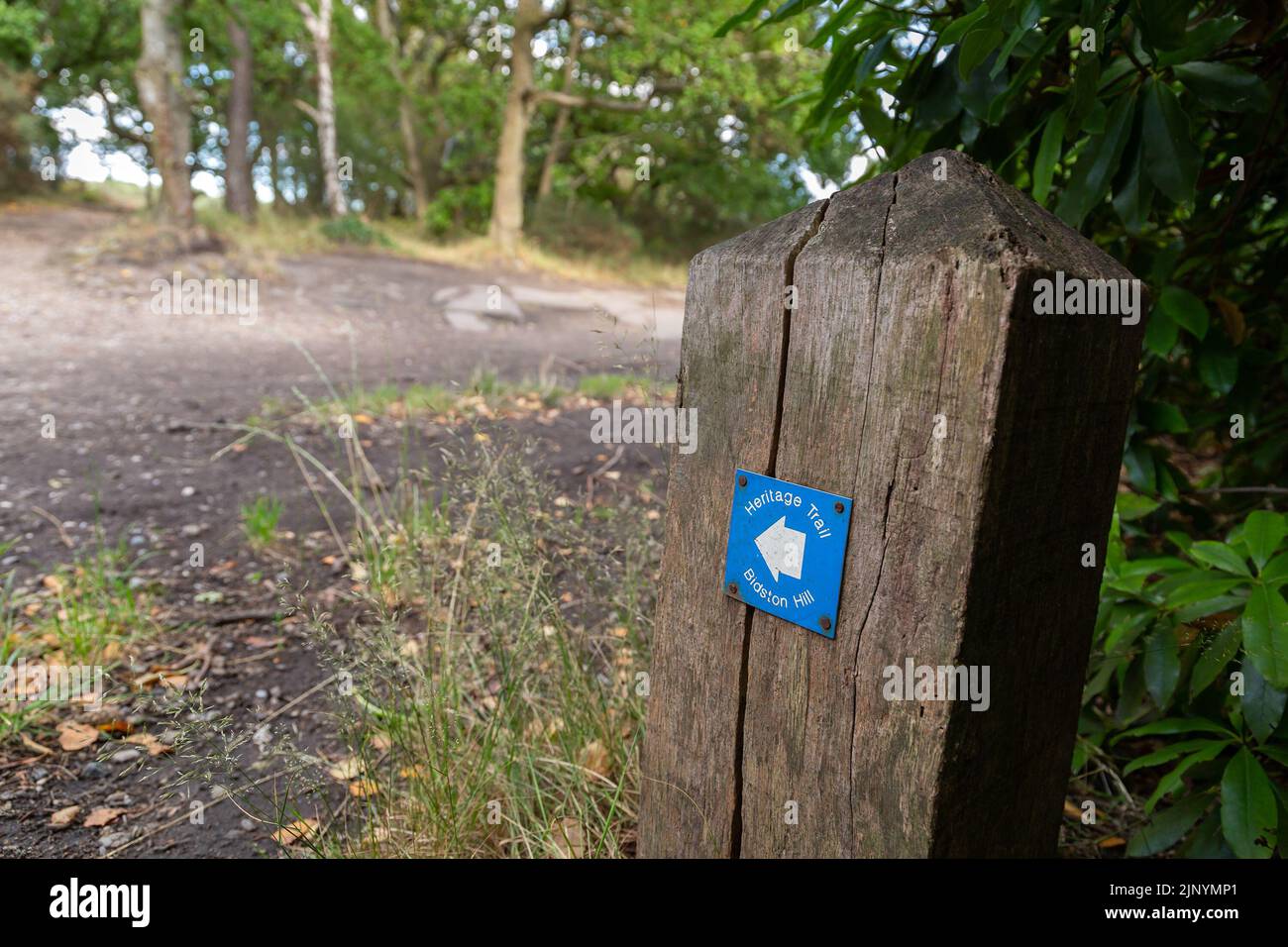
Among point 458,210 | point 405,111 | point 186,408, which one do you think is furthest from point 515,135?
point 186,408

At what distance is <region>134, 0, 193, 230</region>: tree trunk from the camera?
9914 mm

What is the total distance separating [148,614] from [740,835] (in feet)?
8.28

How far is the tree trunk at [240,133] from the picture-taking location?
15.2 meters

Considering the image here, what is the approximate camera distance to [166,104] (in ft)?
Result: 33.2

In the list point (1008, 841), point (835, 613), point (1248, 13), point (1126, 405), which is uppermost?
point (1248, 13)

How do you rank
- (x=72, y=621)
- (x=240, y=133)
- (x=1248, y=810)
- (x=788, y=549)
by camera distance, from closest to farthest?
(x=788, y=549) → (x=1248, y=810) → (x=72, y=621) → (x=240, y=133)

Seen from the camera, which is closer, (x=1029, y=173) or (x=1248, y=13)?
(x=1248, y=13)

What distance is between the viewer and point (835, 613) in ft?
4.34

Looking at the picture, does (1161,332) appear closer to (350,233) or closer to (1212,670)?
(1212,670)

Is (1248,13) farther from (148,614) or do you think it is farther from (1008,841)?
(148,614)

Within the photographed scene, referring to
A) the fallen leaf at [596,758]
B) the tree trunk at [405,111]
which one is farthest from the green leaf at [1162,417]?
the tree trunk at [405,111]

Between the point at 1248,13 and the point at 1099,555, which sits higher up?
the point at 1248,13

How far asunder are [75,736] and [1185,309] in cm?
304
